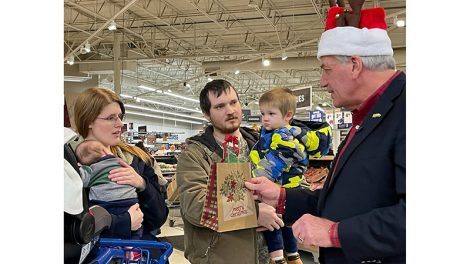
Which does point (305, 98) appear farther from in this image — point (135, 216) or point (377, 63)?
point (377, 63)

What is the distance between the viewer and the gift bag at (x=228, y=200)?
1997 mm

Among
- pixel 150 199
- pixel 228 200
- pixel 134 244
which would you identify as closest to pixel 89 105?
pixel 150 199

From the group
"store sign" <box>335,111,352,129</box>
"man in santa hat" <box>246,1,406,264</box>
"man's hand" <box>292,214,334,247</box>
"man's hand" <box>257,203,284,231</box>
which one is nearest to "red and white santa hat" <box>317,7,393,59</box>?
"man in santa hat" <box>246,1,406,264</box>

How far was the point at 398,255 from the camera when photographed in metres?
1.30

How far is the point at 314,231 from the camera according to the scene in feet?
4.60

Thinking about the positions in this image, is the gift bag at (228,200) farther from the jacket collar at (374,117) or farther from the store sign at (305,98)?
the store sign at (305,98)

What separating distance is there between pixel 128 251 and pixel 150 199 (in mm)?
323

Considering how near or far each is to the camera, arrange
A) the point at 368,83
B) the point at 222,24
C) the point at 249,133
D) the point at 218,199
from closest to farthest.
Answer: the point at 368,83 → the point at 218,199 → the point at 249,133 → the point at 222,24

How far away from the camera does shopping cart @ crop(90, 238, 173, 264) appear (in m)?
1.83

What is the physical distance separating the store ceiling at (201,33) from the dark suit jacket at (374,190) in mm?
9402
